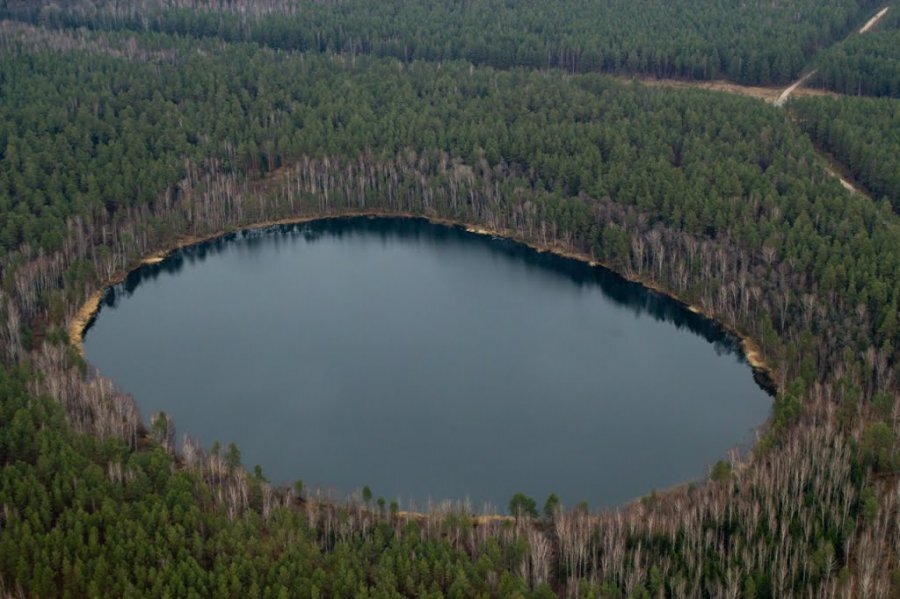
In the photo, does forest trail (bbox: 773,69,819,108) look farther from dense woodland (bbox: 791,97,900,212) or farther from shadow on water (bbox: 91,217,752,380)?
shadow on water (bbox: 91,217,752,380)

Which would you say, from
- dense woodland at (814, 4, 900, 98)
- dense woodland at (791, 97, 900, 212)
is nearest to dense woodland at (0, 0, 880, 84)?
dense woodland at (814, 4, 900, 98)

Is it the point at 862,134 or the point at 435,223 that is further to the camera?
the point at 435,223

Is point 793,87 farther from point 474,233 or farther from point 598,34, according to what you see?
point 474,233

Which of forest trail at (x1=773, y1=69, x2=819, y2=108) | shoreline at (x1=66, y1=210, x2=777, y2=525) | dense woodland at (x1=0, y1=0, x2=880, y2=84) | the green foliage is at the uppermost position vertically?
dense woodland at (x1=0, y1=0, x2=880, y2=84)

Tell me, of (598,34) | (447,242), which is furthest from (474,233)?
(598,34)

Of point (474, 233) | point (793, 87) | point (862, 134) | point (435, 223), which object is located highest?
point (793, 87)

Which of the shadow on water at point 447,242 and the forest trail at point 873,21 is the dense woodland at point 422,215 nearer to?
the shadow on water at point 447,242
